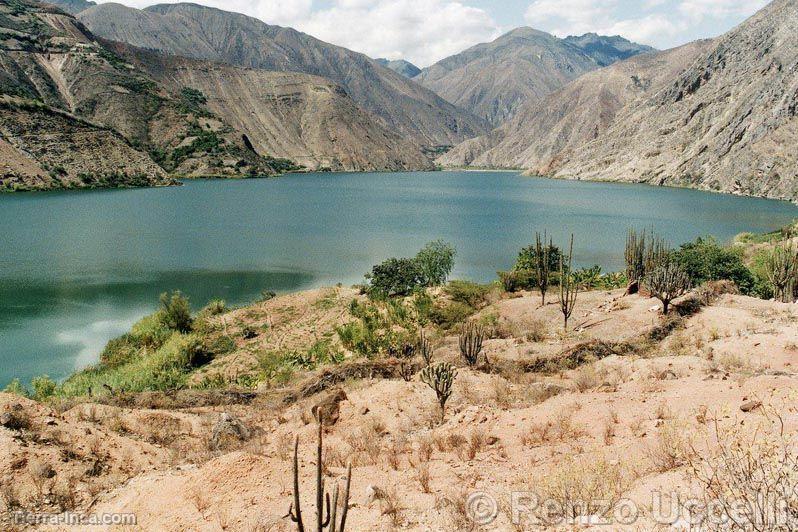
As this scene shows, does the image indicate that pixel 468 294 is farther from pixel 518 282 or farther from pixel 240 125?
pixel 240 125

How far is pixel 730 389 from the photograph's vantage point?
9016 mm

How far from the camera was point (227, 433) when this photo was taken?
32.1 feet

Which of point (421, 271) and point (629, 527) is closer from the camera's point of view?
point (629, 527)

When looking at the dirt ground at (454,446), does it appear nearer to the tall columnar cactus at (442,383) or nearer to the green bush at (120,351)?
the tall columnar cactus at (442,383)

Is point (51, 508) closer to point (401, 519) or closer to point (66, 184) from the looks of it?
point (401, 519)

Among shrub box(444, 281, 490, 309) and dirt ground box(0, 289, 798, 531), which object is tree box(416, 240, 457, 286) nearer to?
shrub box(444, 281, 490, 309)

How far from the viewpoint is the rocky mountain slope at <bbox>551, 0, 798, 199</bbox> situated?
96.8 meters

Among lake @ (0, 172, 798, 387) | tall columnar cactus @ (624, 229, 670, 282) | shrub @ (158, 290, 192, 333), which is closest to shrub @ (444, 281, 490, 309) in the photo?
tall columnar cactus @ (624, 229, 670, 282)

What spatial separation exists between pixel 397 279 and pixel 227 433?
2129cm

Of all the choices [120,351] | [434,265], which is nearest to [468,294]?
[434,265]

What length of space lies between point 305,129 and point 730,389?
649ft

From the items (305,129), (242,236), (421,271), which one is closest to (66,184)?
(242,236)

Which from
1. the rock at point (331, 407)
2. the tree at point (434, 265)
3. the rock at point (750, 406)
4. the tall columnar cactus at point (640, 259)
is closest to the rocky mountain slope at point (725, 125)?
the tall columnar cactus at point (640, 259)

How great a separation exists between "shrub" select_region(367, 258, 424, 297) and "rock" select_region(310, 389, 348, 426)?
16.3m
